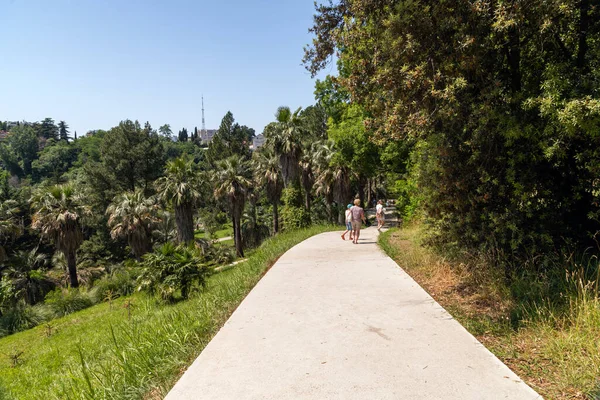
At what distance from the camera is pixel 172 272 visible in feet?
37.7

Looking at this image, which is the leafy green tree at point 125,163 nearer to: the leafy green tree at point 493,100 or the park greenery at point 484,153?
the park greenery at point 484,153

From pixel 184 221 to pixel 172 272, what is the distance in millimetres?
14918

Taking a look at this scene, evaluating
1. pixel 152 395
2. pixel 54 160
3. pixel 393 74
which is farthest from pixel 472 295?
pixel 54 160

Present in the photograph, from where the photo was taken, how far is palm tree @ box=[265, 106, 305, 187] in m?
26.1

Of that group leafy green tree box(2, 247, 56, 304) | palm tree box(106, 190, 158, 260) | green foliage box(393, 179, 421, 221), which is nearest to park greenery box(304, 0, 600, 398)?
green foliage box(393, 179, 421, 221)

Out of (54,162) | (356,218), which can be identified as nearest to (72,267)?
(356,218)

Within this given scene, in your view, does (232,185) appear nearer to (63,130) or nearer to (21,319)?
(21,319)

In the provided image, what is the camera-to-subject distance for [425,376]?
133 inches

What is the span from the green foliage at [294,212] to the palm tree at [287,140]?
161 centimetres

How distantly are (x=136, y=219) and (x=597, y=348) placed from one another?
26180 millimetres

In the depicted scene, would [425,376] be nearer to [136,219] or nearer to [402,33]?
[402,33]

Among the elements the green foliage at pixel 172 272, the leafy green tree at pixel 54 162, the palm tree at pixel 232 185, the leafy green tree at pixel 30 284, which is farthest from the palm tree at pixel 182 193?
the leafy green tree at pixel 54 162

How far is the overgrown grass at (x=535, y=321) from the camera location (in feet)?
10.6

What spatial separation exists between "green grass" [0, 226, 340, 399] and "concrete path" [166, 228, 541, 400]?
30 cm
